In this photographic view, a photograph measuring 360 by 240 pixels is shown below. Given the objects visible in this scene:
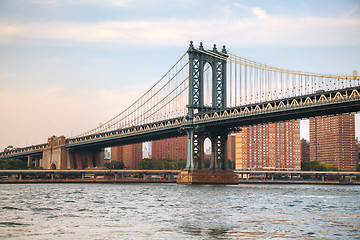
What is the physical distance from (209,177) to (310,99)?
33369 millimetres

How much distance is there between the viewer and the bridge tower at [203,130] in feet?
359

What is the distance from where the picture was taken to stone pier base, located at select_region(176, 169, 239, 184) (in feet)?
355

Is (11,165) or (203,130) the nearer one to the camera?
(203,130)

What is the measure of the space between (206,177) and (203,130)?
9287 millimetres

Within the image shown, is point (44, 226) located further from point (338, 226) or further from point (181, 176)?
point (181, 176)

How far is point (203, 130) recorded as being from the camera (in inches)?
4323

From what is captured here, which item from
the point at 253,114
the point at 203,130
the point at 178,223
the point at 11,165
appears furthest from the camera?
the point at 11,165

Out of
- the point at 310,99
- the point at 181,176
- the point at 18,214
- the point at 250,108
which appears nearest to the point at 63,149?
the point at 181,176

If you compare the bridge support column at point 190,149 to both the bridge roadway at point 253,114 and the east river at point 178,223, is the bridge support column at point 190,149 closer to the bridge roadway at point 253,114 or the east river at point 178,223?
the bridge roadway at point 253,114

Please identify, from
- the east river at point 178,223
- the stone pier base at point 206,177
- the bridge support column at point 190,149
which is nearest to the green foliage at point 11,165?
the stone pier base at point 206,177

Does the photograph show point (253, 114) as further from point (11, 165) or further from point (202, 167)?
point (11, 165)

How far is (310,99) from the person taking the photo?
8375 cm

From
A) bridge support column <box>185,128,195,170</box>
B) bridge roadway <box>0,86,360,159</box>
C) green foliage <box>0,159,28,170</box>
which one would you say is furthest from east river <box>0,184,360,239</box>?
green foliage <box>0,159,28,170</box>

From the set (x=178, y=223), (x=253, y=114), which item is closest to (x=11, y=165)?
(x=253, y=114)
